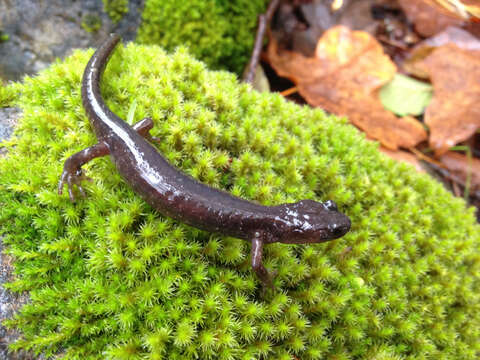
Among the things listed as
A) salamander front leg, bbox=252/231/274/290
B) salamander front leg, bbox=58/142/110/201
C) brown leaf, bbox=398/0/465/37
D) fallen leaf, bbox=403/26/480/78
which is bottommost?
salamander front leg, bbox=252/231/274/290

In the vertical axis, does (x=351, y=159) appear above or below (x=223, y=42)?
below

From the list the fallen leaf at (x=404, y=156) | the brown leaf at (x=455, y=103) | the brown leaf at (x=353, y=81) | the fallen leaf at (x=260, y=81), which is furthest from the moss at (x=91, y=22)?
the brown leaf at (x=455, y=103)

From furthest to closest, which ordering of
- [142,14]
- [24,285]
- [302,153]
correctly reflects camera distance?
[142,14]
[302,153]
[24,285]

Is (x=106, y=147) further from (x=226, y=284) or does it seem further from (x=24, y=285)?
(x=226, y=284)

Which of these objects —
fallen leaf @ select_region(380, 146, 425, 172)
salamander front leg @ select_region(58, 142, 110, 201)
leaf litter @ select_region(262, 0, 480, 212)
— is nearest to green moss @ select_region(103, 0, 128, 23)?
leaf litter @ select_region(262, 0, 480, 212)

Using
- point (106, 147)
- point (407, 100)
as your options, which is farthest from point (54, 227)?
point (407, 100)

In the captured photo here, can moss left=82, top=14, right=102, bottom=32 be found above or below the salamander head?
above

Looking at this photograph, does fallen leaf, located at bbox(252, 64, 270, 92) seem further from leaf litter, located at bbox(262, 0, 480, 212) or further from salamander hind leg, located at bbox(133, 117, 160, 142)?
salamander hind leg, located at bbox(133, 117, 160, 142)
